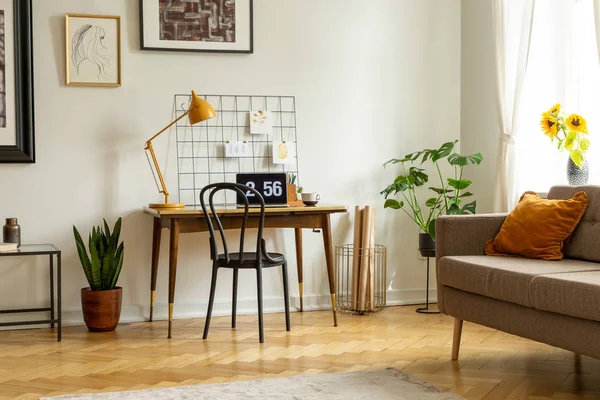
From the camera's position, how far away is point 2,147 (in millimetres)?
4367

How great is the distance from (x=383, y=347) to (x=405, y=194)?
4.91 feet

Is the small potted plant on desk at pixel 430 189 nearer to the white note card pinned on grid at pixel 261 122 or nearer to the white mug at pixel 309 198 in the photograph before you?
the white mug at pixel 309 198

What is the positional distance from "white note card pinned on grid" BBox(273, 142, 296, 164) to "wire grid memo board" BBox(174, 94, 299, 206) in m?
0.02

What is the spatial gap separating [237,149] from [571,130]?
1.87m

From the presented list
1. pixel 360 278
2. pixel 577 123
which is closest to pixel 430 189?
pixel 360 278

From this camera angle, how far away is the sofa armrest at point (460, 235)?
365 cm

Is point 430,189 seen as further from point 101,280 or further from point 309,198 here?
point 101,280

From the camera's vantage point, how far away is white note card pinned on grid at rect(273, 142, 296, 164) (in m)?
4.80

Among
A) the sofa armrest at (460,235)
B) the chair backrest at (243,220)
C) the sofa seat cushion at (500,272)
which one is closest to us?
the sofa seat cushion at (500,272)

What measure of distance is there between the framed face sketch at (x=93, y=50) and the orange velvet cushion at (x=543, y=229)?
2317 millimetres

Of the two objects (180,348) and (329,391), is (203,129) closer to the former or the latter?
(180,348)

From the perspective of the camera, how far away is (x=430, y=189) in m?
5.10

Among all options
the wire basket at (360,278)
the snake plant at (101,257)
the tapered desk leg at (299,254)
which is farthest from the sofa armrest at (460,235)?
the snake plant at (101,257)

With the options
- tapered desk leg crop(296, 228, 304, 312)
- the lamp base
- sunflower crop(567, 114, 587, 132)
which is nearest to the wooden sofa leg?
sunflower crop(567, 114, 587, 132)
